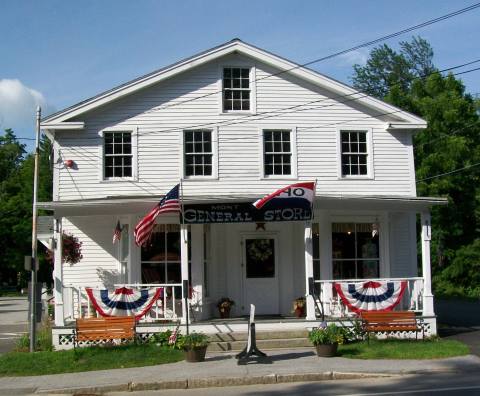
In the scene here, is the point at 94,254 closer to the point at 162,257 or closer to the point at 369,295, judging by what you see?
the point at 162,257

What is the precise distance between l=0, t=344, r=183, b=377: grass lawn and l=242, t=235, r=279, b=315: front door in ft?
13.1

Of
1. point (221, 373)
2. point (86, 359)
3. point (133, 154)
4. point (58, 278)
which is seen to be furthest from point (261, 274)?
point (221, 373)

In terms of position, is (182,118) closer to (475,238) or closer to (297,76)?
(297,76)

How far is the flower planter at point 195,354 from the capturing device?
13.9m

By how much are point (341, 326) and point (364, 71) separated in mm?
44397

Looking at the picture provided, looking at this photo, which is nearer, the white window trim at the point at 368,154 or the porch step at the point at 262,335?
the porch step at the point at 262,335

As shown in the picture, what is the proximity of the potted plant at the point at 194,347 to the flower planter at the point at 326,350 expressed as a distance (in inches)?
93.9

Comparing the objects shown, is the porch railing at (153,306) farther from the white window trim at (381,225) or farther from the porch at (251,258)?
the white window trim at (381,225)

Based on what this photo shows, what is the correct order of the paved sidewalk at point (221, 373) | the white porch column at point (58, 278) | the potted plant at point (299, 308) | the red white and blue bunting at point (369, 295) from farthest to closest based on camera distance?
the potted plant at point (299, 308) < the red white and blue bunting at point (369, 295) < the white porch column at point (58, 278) < the paved sidewalk at point (221, 373)

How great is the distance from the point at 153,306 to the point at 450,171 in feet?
78.8

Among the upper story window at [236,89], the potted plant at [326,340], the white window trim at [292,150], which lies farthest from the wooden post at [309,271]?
the upper story window at [236,89]

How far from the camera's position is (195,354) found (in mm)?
13875

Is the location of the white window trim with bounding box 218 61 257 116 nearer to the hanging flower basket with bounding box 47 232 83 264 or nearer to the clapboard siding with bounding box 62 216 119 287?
the clapboard siding with bounding box 62 216 119 287

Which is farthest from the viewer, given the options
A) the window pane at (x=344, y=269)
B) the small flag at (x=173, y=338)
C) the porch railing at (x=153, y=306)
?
the window pane at (x=344, y=269)
